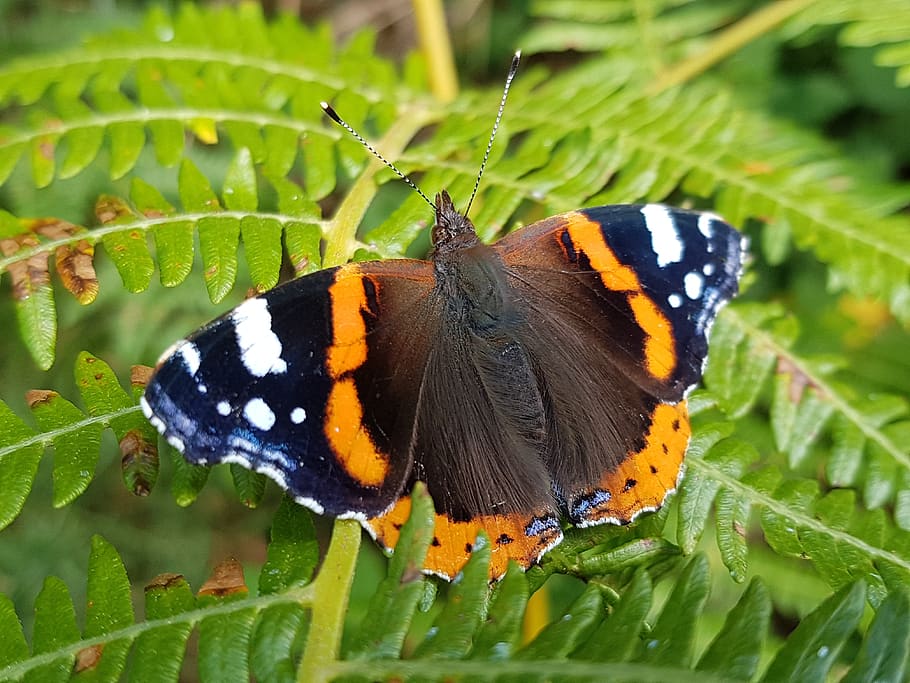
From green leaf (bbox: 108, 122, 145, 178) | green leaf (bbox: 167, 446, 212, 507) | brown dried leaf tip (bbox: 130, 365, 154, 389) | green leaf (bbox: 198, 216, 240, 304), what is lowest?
green leaf (bbox: 167, 446, 212, 507)

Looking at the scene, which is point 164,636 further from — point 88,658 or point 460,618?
point 460,618

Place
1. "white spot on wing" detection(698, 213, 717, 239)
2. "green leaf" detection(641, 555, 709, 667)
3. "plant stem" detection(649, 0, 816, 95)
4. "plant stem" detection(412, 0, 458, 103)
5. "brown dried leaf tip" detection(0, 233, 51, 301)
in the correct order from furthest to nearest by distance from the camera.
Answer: "plant stem" detection(412, 0, 458, 103) < "plant stem" detection(649, 0, 816, 95) < "white spot on wing" detection(698, 213, 717, 239) < "brown dried leaf tip" detection(0, 233, 51, 301) < "green leaf" detection(641, 555, 709, 667)

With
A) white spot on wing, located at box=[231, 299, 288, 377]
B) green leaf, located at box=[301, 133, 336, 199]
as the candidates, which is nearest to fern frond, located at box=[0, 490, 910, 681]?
white spot on wing, located at box=[231, 299, 288, 377]

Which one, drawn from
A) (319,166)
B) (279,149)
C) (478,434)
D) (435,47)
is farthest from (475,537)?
(435,47)

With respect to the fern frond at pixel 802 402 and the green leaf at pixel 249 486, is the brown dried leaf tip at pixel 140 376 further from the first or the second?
the fern frond at pixel 802 402

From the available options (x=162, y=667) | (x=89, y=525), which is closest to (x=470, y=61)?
(x=89, y=525)

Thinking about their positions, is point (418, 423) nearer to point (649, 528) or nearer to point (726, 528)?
point (649, 528)

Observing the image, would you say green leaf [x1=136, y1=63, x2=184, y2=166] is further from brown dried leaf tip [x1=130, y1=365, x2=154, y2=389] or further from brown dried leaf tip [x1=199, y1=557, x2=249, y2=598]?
brown dried leaf tip [x1=199, y1=557, x2=249, y2=598]
